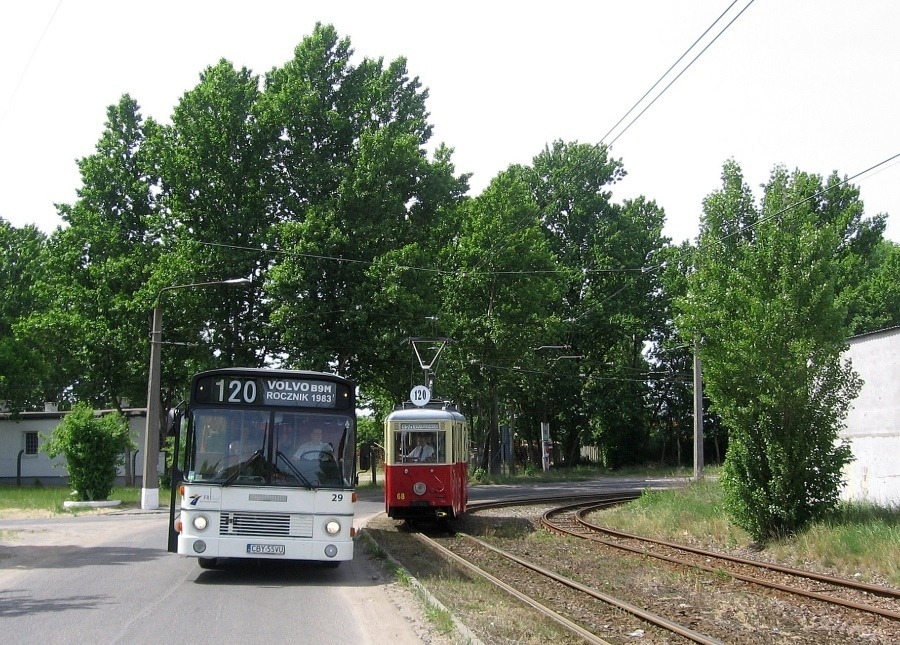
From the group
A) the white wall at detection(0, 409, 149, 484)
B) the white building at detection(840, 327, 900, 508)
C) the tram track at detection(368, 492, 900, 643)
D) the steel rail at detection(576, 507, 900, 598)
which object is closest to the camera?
the tram track at detection(368, 492, 900, 643)

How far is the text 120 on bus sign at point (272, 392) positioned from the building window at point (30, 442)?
44.2 metres

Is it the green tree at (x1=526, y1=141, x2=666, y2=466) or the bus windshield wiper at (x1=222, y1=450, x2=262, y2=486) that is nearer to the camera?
the bus windshield wiper at (x1=222, y1=450, x2=262, y2=486)

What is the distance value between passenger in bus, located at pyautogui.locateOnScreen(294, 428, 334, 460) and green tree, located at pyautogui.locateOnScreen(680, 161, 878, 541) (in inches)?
313

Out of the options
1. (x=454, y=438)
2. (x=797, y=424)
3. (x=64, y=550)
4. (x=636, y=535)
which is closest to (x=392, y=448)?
(x=454, y=438)

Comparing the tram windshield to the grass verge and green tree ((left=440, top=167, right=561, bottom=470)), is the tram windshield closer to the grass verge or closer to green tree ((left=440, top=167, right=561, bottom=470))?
the grass verge

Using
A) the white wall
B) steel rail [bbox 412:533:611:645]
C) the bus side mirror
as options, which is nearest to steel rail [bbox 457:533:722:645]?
steel rail [bbox 412:533:611:645]

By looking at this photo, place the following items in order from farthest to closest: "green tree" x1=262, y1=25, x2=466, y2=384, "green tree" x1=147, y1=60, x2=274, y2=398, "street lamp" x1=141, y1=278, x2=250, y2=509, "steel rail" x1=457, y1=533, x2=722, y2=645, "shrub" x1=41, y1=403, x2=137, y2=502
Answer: "green tree" x1=147, y1=60, x2=274, y2=398 < "green tree" x1=262, y1=25, x2=466, y2=384 < "shrub" x1=41, y1=403, x2=137, y2=502 < "street lamp" x1=141, y1=278, x2=250, y2=509 < "steel rail" x1=457, y1=533, x2=722, y2=645

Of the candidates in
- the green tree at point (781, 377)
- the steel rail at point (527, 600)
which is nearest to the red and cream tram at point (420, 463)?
the steel rail at point (527, 600)

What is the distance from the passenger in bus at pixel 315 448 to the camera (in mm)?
12805

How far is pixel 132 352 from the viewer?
4078cm

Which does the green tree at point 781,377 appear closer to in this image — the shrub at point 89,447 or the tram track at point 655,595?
the tram track at point 655,595

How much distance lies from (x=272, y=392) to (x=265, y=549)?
2052 mm

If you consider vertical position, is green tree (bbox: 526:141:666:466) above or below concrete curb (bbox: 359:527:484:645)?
above

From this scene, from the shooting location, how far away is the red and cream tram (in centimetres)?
2105
